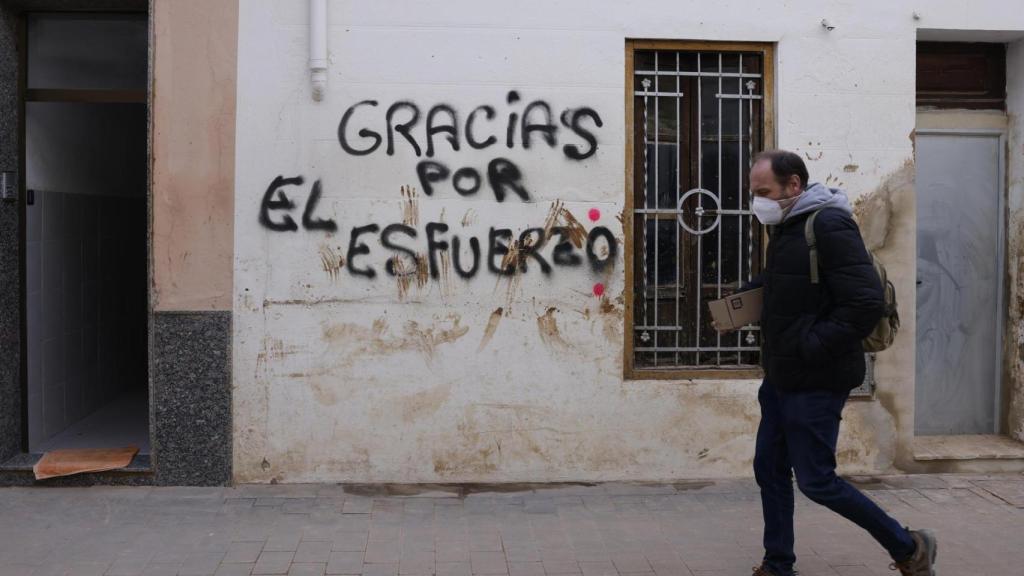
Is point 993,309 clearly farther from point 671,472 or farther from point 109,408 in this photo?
point 109,408

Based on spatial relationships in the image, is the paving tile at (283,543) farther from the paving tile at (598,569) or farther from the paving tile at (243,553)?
the paving tile at (598,569)

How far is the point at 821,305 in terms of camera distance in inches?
172

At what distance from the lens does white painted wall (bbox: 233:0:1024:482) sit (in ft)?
20.0

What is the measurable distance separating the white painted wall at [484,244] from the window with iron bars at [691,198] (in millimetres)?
173

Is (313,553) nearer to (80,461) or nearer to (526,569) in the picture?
(526,569)

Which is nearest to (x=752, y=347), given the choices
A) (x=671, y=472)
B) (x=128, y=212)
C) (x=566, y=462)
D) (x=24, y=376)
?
(x=671, y=472)

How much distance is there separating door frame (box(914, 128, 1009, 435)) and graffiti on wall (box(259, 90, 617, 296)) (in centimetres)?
232

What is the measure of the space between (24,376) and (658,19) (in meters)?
4.32

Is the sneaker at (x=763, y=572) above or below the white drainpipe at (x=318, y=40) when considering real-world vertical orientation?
below

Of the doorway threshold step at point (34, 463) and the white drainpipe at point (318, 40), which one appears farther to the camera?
the doorway threshold step at point (34, 463)

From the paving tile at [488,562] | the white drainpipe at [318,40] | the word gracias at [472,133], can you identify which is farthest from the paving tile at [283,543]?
the white drainpipe at [318,40]

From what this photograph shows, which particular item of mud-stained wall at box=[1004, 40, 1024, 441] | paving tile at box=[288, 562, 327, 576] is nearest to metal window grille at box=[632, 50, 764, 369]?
mud-stained wall at box=[1004, 40, 1024, 441]

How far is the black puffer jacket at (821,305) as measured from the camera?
423 cm

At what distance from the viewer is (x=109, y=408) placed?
7.84m
